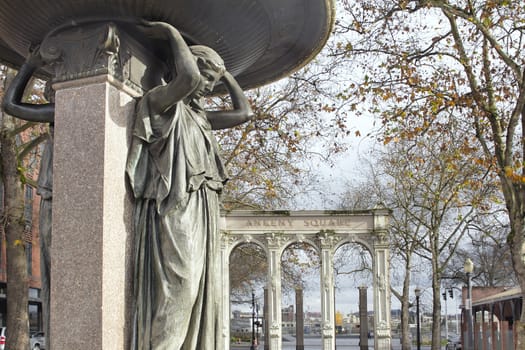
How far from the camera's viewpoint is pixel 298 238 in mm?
32844

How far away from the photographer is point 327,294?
3175 centimetres

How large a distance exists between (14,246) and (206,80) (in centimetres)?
1360

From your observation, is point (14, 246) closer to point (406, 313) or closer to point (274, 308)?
point (274, 308)

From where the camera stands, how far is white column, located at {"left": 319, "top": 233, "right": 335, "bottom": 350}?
102ft

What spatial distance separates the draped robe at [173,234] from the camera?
4055 millimetres

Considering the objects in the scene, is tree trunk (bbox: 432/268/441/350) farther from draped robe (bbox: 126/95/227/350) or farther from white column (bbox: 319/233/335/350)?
A: draped robe (bbox: 126/95/227/350)

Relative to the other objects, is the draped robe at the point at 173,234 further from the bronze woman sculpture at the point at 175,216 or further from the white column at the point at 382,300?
the white column at the point at 382,300

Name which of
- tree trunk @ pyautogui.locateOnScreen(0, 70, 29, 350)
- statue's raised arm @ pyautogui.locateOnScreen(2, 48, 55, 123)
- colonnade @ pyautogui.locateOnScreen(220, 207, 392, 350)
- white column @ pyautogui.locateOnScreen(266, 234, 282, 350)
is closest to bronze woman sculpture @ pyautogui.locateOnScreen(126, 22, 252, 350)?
statue's raised arm @ pyautogui.locateOnScreen(2, 48, 55, 123)

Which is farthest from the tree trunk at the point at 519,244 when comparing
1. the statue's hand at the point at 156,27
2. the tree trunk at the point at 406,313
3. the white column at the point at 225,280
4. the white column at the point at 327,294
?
the tree trunk at the point at 406,313

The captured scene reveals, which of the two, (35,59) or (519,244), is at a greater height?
(35,59)

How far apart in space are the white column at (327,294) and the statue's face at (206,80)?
1089 inches

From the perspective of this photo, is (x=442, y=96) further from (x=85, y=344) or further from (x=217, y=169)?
(x=85, y=344)

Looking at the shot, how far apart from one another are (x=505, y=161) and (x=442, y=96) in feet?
6.28

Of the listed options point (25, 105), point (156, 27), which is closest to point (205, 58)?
point (156, 27)
